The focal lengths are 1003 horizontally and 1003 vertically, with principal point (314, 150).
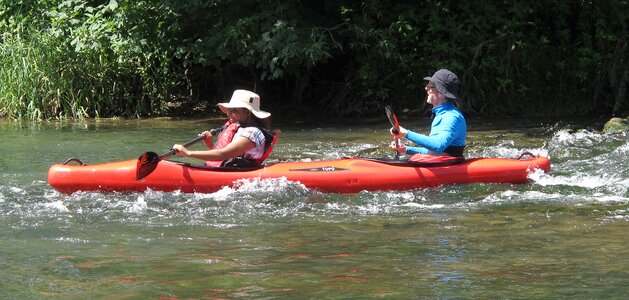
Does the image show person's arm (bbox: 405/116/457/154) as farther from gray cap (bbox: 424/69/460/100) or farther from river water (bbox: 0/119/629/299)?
river water (bbox: 0/119/629/299)

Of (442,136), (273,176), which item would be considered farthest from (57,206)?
(442,136)

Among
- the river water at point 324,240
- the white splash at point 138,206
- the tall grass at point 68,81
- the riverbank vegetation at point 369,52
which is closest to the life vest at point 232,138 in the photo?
the river water at point 324,240

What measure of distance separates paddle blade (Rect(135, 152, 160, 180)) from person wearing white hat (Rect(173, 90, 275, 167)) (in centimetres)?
21

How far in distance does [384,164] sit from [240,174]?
113 centimetres

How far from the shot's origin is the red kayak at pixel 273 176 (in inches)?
300

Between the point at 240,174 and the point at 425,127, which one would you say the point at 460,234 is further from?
the point at 425,127

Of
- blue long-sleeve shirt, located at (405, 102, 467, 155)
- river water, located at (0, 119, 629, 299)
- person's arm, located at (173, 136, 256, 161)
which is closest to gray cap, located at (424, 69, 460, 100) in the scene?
blue long-sleeve shirt, located at (405, 102, 467, 155)

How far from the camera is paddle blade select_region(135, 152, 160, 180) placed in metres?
7.61

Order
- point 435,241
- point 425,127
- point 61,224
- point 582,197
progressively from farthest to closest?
point 425,127
point 582,197
point 61,224
point 435,241

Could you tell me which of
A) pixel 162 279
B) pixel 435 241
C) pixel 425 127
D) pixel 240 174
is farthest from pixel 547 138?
pixel 162 279

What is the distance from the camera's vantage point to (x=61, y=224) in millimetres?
6551

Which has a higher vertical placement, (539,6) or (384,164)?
(539,6)

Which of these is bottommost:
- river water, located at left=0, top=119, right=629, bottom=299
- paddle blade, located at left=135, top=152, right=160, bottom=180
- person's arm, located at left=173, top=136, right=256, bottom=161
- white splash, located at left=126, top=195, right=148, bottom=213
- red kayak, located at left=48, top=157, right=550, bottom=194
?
river water, located at left=0, top=119, right=629, bottom=299

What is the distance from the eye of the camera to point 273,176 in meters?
7.61
